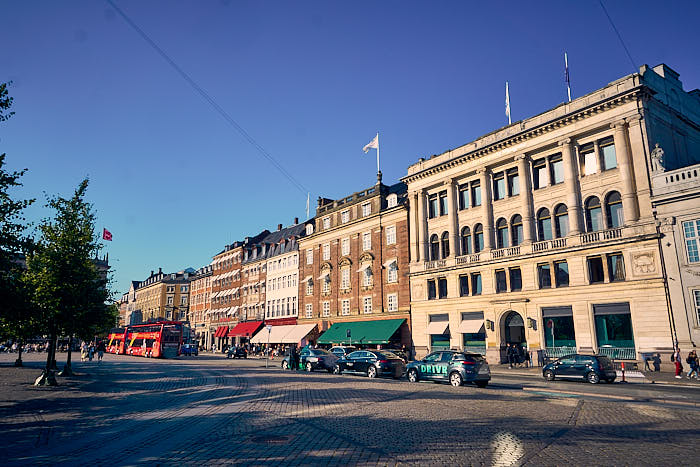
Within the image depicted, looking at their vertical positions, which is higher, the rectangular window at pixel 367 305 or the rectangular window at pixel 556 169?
the rectangular window at pixel 556 169

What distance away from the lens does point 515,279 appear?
37000 millimetres

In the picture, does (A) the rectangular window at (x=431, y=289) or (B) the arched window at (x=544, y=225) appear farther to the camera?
(A) the rectangular window at (x=431, y=289)

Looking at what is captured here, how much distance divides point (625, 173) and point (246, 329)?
175 ft

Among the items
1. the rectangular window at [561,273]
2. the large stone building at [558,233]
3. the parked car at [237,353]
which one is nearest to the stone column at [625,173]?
the large stone building at [558,233]

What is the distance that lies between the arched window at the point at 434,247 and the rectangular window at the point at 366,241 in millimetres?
8269

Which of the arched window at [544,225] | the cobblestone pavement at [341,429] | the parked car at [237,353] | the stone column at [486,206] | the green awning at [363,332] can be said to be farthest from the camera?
the parked car at [237,353]

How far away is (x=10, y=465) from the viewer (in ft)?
26.9

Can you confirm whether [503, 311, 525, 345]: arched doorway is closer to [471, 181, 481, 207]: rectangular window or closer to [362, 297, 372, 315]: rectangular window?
[471, 181, 481, 207]: rectangular window

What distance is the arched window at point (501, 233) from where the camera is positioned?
125ft

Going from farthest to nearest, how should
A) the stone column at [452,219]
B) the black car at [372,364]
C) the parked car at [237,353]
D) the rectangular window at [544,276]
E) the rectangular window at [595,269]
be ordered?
1. the parked car at [237,353]
2. the stone column at [452,219]
3. the rectangular window at [544,276]
4. the rectangular window at [595,269]
5. the black car at [372,364]

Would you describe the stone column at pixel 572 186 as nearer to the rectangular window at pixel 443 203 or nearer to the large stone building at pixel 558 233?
the large stone building at pixel 558 233

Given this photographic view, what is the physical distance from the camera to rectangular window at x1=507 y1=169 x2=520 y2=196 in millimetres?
37938

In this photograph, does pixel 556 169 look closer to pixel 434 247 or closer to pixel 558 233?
pixel 558 233

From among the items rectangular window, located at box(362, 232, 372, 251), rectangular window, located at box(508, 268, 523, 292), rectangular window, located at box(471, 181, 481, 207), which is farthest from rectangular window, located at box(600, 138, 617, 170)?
rectangular window, located at box(362, 232, 372, 251)
